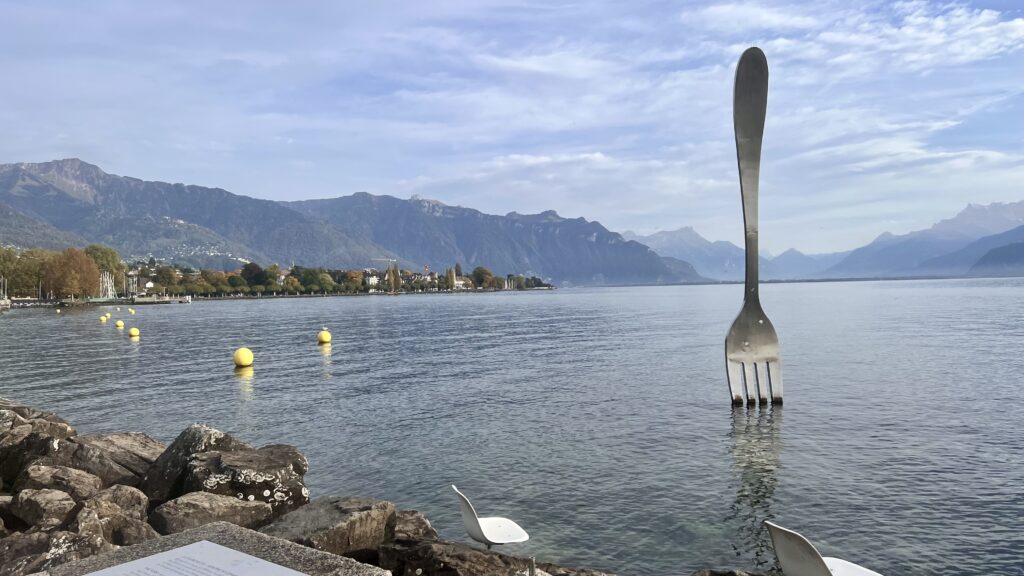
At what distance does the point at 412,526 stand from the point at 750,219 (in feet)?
49.1

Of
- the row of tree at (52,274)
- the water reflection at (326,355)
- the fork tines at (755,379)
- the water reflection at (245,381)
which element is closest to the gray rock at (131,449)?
the water reflection at (245,381)

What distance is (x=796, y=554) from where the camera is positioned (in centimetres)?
917

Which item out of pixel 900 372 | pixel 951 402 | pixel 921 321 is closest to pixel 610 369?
pixel 900 372

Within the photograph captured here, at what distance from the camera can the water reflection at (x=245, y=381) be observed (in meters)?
32.6

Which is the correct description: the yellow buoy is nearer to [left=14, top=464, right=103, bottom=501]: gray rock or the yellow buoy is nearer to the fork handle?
[left=14, top=464, right=103, bottom=501]: gray rock

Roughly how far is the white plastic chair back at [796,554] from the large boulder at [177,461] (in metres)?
11.3

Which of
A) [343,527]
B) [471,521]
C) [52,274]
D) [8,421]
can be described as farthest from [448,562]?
[52,274]

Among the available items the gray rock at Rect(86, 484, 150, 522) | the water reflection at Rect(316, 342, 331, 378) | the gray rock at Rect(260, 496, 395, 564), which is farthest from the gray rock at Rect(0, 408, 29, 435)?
the water reflection at Rect(316, 342, 331, 378)

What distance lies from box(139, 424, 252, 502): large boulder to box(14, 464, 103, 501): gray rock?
1.02m

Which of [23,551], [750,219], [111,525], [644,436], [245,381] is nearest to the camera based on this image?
[23,551]

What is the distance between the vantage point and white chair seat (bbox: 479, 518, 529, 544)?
1104 centimetres

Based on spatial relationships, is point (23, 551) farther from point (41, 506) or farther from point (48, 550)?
point (41, 506)

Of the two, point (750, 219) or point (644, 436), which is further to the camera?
point (750, 219)

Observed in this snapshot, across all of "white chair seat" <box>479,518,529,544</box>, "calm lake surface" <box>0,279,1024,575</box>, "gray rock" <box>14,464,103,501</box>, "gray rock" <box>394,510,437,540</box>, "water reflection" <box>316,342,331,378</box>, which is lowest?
"water reflection" <box>316,342,331,378</box>
